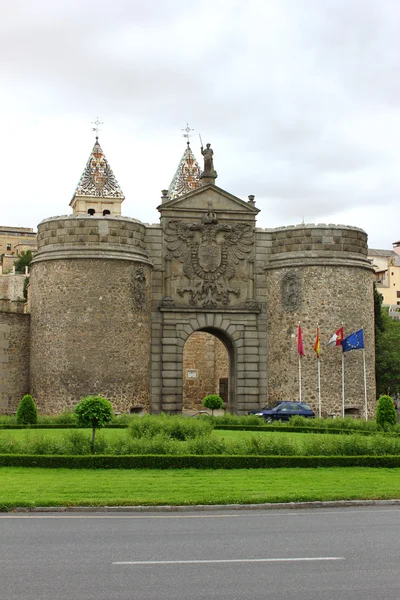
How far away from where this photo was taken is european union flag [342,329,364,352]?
130ft

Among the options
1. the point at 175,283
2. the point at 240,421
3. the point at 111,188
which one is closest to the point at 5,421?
the point at 240,421

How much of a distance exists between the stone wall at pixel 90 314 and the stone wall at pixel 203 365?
11223mm

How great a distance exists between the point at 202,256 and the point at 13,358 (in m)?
10.2

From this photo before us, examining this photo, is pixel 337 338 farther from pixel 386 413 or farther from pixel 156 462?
pixel 156 462

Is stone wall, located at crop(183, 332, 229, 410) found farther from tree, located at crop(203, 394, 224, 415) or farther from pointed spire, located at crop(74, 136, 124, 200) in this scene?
pointed spire, located at crop(74, 136, 124, 200)

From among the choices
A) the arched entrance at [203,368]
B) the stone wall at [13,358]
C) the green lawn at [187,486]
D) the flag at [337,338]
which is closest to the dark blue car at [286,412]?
the flag at [337,338]

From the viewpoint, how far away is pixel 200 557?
10.7 meters

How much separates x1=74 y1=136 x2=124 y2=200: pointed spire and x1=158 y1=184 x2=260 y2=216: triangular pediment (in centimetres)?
3538

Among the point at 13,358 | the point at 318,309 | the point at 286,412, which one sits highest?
the point at 318,309

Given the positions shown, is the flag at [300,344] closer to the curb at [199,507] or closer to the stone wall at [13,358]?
the stone wall at [13,358]

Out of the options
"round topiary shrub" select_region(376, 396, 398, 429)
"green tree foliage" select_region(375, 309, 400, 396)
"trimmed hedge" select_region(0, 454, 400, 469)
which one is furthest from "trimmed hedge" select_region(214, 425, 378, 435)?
"green tree foliage" select_region(375, 309, 400, 396)

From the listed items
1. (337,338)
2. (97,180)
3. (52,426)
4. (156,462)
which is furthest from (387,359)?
(156,462)

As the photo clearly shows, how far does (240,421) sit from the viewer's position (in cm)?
3312

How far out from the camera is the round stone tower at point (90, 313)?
128 feet
